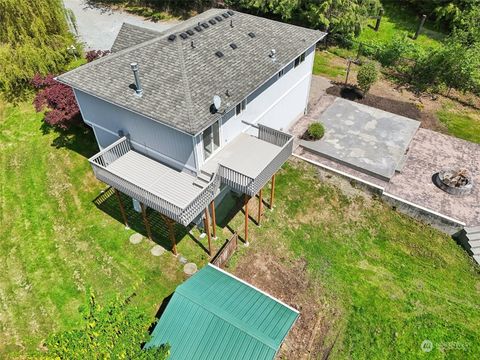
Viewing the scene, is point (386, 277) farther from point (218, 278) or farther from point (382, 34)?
point (382, 34)

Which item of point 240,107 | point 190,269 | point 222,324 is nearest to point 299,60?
point 240,107

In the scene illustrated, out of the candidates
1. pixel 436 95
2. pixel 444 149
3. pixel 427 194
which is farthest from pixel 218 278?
pixel 436 95

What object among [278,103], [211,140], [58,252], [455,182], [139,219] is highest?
[211,140]

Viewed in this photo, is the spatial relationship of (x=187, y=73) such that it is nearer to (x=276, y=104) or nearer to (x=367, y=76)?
(x=276, y=104)

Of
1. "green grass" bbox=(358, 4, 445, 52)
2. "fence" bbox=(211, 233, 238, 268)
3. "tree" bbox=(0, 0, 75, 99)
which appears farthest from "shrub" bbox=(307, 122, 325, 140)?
"tree" bbox=(0, 0, 75, 99)

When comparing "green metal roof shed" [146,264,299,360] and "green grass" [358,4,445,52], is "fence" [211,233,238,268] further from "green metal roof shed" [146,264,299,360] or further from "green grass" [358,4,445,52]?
"green grass" [358,4,445,52]
